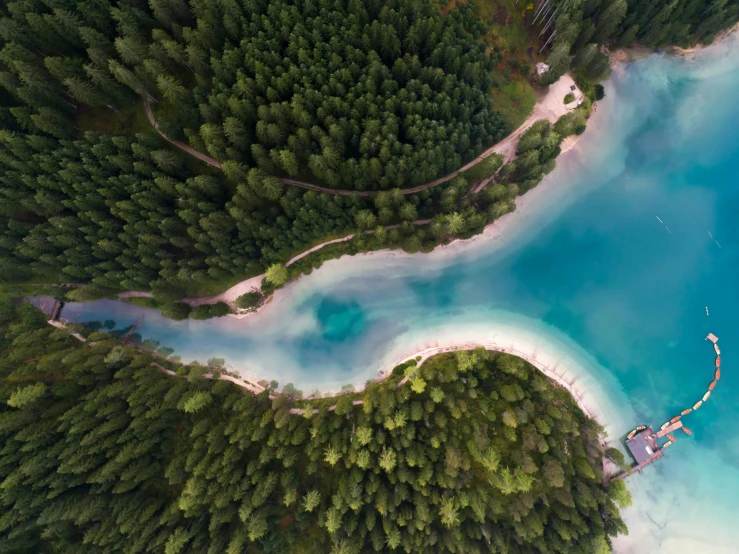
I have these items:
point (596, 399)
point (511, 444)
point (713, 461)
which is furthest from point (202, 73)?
point (713, 461)

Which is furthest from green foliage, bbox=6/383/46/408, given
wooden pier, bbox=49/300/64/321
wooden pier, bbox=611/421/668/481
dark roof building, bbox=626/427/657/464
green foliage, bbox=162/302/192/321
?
dark roof building, bbox=626/427/657/464

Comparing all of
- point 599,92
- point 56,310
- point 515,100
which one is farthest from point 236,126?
point 599,92

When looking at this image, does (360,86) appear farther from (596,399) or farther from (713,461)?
(713,461)

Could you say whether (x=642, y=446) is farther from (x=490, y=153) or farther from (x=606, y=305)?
(x=490, y=153)

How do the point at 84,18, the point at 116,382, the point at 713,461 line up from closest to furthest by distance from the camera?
the point at 84,18
the point at 116,382
the point at 713,461

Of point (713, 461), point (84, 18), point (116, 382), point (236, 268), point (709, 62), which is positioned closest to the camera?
point (84, 18)

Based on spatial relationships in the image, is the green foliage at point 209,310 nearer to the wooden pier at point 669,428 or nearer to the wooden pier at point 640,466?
the wooden pier at point 640,466

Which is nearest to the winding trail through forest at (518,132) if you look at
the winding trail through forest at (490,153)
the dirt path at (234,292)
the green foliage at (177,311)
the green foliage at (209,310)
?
the winding trail through forest at (490,153)
